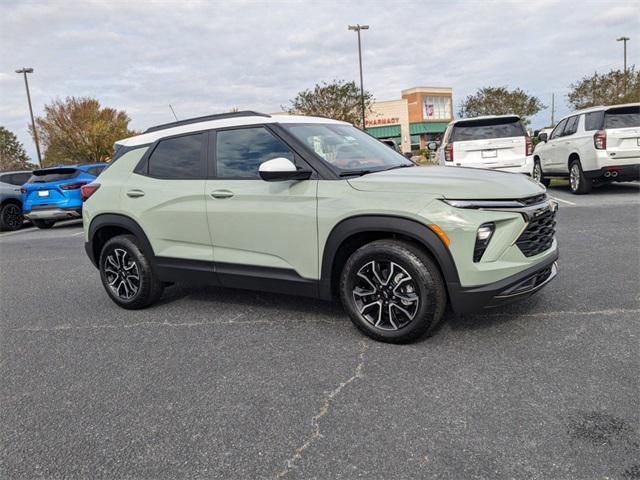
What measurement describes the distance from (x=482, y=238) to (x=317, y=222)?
115 cm

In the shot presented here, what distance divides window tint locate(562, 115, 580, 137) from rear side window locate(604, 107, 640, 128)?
3.23ft

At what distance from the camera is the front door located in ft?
12.4

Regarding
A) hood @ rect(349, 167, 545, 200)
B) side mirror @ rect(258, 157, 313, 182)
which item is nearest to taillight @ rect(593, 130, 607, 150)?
hood @ rect(349, 167, 545, 200)

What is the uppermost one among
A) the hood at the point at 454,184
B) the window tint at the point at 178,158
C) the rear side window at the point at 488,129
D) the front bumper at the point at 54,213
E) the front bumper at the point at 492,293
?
the rear side window at the point at 488,129

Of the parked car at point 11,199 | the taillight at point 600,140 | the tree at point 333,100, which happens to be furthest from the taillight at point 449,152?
the tree at point 333,100

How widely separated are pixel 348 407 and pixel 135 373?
61.7 inches

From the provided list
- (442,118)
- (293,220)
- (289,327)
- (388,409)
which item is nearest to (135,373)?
(289,327)

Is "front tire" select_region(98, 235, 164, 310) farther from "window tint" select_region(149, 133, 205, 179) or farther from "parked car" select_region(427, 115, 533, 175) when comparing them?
"parked car" select_region(427, 115, 533, 175)

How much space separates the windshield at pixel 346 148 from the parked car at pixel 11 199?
12.4 metres

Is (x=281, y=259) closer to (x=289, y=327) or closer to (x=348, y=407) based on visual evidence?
(x=289, y=327)

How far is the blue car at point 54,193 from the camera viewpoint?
40.4 ft

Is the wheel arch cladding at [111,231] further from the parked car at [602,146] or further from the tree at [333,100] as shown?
the tree at [333,100]

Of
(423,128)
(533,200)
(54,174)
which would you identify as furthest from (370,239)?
(423,128)

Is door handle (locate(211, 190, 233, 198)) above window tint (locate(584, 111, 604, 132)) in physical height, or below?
below
